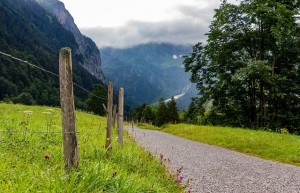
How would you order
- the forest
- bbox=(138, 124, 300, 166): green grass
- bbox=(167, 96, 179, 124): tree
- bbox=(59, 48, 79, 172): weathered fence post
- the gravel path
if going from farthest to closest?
bbox=(167, 96, 179, 124): tree, the forest, bbox=(138, 124, 300, 166): green grass, the gravel path, bbox=(59, 48, 79, 172): weathered fence post

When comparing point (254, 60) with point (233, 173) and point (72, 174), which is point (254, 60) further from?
point (72, 174)

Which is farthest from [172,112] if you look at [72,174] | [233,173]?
[72,174]

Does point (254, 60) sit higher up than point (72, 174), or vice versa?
point (254, 60)

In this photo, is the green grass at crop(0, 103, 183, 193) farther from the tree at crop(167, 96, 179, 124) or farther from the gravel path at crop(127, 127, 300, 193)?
the tree at crop(167, 96, 179, 124)

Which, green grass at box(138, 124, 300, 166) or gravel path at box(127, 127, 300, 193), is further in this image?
green grass at box(138, 124, 300, 166)

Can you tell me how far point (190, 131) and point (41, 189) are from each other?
110 ft

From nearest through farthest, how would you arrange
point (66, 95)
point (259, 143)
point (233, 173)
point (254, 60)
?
point (66, 95), point (233, 173), point (259, 143), point (254, 60)

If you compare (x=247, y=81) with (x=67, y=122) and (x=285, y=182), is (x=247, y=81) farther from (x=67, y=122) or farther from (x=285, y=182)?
(x=67, y=122)

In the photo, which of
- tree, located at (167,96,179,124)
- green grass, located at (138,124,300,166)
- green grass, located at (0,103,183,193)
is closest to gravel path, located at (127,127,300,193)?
green grass, located at (0,103,183,193)

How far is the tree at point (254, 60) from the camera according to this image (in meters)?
38.2

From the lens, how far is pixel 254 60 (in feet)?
128

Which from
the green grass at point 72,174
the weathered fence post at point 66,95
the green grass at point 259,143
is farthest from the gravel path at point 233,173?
the weathered fence post at point 66,95

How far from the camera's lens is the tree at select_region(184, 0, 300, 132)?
38.2 meters

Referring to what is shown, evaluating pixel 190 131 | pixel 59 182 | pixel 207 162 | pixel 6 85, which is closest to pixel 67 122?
pixel 59 182
